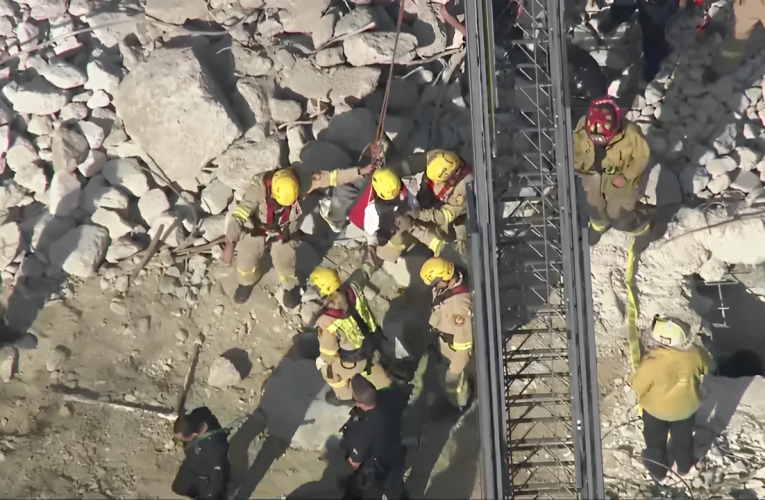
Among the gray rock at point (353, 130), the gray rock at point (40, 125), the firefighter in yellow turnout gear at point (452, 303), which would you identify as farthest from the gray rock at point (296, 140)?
the gray rock at point (40, 125)

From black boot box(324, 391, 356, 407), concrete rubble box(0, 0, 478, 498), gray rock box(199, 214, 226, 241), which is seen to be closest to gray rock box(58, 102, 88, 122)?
concrete rubble box(0, 0, 478, 498)

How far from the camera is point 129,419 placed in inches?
234

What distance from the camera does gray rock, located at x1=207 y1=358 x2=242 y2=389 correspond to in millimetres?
6051

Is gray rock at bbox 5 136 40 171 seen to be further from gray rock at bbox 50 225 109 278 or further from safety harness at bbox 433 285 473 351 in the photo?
safety harness at bbox 433 285 473 351

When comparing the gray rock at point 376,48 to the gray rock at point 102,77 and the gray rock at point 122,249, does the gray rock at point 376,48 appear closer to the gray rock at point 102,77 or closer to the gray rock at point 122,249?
the gray rock at point 102,77

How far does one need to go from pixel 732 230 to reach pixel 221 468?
6.02 meters

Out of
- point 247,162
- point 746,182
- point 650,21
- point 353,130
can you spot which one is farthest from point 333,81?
point 746,182

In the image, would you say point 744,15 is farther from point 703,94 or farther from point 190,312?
point 190,312

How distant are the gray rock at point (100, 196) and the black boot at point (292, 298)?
7.75ft

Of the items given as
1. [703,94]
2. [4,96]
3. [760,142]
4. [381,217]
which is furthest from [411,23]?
[4,96]

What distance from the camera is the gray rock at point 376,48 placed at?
636cm

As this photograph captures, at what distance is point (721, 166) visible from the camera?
6.09 m

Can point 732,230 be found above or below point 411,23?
below

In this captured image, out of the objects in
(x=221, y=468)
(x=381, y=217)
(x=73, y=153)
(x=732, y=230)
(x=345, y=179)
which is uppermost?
(x=73, y=153)
